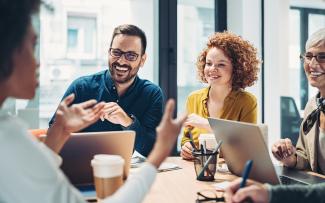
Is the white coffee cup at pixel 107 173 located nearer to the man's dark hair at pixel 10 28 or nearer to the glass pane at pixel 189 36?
the man's dark hair at pixel 10 28

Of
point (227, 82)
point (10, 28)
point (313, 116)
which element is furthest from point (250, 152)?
point (227, 82)

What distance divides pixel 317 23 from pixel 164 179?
Answer: 4.13 m

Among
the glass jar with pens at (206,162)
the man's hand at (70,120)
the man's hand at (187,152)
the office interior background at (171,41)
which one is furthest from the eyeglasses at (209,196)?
the office interior background at (171,41)

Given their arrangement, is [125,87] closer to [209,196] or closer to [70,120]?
[70,120]

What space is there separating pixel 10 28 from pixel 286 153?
1373 millimetres

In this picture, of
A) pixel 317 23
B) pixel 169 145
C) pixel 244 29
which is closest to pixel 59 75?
pixel 244 29

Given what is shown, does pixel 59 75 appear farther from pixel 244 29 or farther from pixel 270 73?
pixel 270 73

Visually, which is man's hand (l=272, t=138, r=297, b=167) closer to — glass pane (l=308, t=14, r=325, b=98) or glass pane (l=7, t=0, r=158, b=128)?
glass pane (l=7, t=0, r=158, b=128)

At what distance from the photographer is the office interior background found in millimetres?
3195

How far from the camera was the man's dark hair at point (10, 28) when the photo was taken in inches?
30.0

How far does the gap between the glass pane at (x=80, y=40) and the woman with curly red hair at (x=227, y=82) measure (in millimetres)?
1000

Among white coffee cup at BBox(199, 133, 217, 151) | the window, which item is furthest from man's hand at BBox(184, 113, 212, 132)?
the window

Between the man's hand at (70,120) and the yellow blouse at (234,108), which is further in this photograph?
the yellow blouse at (234,108)

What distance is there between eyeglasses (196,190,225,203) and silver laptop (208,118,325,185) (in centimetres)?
17
